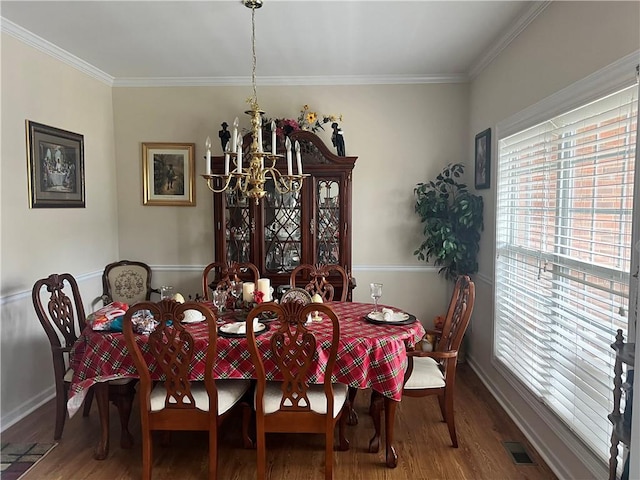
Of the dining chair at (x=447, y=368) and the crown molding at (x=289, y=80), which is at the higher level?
the crown molding at (x=289, y=80)

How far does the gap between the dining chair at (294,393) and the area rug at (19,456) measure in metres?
1.38

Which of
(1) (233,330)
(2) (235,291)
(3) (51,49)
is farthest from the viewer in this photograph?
(3) (51,49)

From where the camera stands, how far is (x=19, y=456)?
261 centimetres

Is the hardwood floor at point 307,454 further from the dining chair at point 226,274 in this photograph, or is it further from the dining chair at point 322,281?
the dining chair at point 226,274

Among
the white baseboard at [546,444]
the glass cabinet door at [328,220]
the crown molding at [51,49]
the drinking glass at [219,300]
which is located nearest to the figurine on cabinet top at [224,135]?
the glass cabinet door at [328,220]

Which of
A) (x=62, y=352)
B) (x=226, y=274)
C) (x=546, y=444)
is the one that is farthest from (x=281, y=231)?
(x=546, y=444)

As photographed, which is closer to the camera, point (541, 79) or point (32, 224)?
point (541, 79)

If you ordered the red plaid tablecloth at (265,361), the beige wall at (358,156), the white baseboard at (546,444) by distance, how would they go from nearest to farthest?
1. the white baseboard at (546,444)
2. the red plaid tablecloth at (265,361)
3. the beige wall at (358,156)

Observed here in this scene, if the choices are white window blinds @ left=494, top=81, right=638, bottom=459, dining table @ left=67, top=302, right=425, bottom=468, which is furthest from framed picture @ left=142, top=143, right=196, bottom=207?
white window blinds @ left=494, top=81, right=638, bottom=459

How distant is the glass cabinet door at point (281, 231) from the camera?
160 inches

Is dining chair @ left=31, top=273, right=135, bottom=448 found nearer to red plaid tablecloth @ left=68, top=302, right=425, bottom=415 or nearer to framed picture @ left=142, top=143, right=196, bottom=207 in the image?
red plaid tablecloth @ left=68, top=302, right=425, bottom=415

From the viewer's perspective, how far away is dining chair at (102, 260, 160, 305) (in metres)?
4.16

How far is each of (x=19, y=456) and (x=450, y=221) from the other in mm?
3564

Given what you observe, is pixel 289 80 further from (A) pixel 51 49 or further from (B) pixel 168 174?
(A) pixel 51 49
